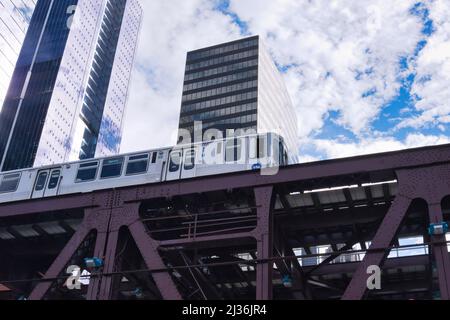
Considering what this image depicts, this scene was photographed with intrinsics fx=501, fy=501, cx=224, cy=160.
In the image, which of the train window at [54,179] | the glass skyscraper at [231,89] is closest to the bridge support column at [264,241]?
→ the train window at [54,179]

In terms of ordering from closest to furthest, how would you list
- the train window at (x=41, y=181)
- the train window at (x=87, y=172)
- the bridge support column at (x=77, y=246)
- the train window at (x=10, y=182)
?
the bridge support column at (x=77, y=246)
the train window at (x=87, y=172)
the train window at (x=41, y=181)
the train window at (x=10, y=182)

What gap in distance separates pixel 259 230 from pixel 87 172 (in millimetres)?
13255

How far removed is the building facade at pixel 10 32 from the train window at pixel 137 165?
3292 inches

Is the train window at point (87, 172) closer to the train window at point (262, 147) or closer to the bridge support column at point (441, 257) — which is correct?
the train window at point (262, 147)

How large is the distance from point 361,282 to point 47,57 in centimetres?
12006

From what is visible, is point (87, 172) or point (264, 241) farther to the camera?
point (87, 172)

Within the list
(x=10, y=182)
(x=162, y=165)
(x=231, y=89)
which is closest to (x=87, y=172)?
(x=162, y=165)

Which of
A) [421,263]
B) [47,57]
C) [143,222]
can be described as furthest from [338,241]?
[47,57]

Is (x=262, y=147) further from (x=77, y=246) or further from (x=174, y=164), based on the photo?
(x=77, y=246)

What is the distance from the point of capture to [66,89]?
120 metres

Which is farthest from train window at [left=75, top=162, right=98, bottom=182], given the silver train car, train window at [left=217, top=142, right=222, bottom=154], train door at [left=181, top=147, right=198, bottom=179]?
train window at [left=217, top=142, right=222, bottom=154]

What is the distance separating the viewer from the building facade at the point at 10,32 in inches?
3856

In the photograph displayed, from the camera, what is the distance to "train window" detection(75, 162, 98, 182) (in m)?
26.5

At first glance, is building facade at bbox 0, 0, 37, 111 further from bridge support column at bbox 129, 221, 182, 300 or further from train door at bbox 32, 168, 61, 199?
bridge support column at bbox 129, 221, 182, 300
